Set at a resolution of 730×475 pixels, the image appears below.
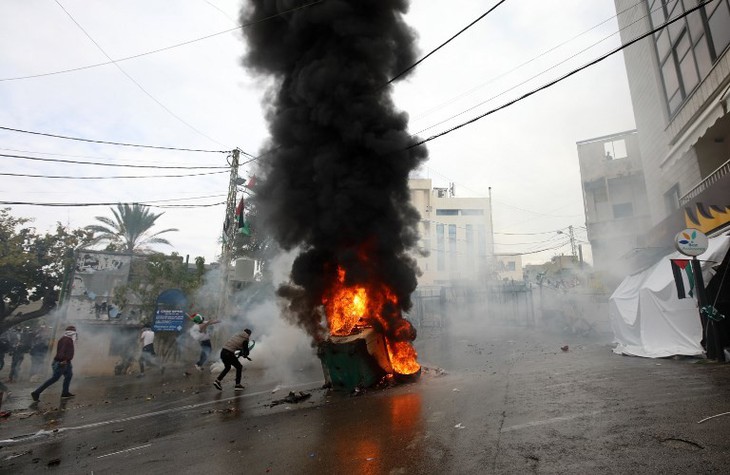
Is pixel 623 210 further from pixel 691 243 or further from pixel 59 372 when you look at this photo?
pixel 59 372

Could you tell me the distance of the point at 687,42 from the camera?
11633 millimetres

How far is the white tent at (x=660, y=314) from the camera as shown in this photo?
9.65m

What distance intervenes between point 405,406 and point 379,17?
1052 cm

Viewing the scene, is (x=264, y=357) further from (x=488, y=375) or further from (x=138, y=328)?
(x=488, y=375)

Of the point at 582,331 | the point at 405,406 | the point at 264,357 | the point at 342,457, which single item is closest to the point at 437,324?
the point at 582,331

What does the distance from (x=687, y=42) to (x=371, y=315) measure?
12.2 meters

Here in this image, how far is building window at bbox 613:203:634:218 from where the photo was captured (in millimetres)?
27672

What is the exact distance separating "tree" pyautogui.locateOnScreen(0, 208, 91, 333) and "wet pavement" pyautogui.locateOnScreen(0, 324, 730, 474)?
8544mm

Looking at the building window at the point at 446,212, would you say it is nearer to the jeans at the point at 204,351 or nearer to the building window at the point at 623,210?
the building window at the point at 623,210

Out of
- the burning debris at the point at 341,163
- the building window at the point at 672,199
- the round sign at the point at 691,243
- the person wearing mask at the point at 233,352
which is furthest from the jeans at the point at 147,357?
the building window at the point at 672,199

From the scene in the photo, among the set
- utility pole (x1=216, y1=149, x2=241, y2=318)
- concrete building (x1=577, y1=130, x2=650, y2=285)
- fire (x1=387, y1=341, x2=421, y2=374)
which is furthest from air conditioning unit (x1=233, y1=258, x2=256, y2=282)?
concrete building (x1=577, y1=130, x2=650, y2=285)

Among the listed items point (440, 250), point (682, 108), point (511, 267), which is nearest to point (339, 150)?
point (682, 108)

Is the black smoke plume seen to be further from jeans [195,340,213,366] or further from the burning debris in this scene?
jeans [195,340,213,366]

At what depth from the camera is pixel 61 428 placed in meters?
6.83
